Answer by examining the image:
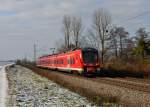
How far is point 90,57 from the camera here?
3488cm

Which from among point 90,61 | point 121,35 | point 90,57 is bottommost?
point 90,61

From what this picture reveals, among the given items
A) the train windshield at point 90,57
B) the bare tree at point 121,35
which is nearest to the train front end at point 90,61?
the train windshield at point 90,57

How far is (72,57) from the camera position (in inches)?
1528

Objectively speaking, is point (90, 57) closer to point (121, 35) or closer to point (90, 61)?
point (90, 61)

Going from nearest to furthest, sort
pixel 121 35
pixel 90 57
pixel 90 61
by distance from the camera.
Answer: pixel 90 61, pixel 90 57, pixel 121 35

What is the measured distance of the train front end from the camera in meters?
34.2

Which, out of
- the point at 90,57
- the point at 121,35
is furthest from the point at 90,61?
the point at 121,35

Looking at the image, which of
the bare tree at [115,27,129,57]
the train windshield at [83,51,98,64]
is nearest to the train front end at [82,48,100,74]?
the train windshield at [83,51,98,64]

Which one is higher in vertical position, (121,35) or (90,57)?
(121,35)

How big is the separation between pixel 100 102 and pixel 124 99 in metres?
2.06

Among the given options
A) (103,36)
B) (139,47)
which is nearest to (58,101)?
(139,47)

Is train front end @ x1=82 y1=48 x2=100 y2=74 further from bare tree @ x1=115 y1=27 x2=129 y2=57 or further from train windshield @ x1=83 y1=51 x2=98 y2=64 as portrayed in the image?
bare tree @ x1=115 y1=27 x2=129 y2=57

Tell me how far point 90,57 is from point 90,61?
431 mm

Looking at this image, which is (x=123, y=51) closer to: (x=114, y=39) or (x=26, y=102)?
(x=114, y=39)
